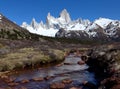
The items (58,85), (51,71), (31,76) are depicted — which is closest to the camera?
(58,85)

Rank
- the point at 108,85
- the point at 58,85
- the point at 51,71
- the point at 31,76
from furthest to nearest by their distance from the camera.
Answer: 1. the point at 51,71
2. the point at 31,76
3. the point at 58,85
4. the point at 108,85

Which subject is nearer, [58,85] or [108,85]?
[108,85]

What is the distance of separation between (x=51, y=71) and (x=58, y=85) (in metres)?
22.0

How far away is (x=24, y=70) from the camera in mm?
72875

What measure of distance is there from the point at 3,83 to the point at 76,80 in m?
14.3

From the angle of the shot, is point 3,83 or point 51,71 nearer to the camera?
point 3,83

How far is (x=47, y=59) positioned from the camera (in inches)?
3497

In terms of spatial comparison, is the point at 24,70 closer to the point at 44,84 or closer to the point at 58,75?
the point at 58,75

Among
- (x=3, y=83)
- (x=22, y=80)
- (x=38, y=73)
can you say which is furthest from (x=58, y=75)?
(x=3, y=83)

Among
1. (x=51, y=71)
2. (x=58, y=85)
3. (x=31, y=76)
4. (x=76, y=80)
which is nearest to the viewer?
(x=58, y=85)

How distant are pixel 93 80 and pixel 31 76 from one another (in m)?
14.8

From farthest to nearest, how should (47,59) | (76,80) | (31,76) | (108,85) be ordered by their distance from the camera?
(47,59)
(31,76)
(76,80)
(108,85)

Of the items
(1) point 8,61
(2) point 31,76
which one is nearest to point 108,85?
(2) point 31,76

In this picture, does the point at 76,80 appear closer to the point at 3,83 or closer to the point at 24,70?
the point at 3,83
